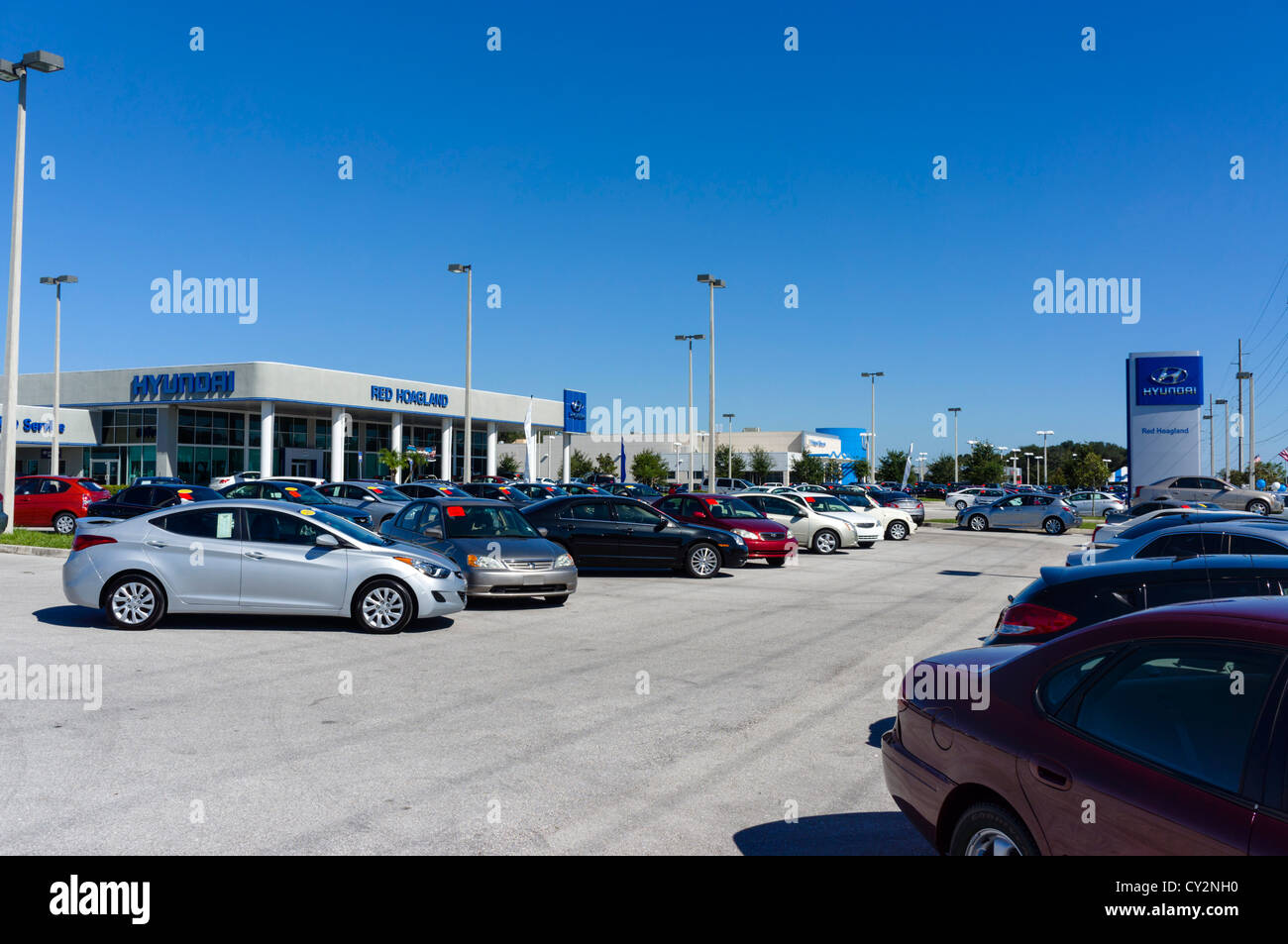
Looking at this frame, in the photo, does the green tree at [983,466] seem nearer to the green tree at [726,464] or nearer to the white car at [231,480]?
the green tree at [726,464]

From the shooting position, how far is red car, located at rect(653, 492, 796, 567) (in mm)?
20922

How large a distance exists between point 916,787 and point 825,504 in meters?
25.0

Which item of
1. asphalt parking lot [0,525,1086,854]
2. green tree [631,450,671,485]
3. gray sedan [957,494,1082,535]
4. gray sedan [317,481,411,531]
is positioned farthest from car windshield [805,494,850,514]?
green tree [631,450,671,485]

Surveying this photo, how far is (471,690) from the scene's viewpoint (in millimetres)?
8227

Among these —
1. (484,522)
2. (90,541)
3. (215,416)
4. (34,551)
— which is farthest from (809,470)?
(90,541)

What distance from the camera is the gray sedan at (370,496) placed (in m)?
25.3

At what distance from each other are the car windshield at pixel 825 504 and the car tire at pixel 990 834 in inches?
982

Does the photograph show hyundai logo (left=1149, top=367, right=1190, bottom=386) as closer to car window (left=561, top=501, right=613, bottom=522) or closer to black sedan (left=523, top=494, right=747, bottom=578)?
black sedan (left=523, top=494, right=747, bottom=578)

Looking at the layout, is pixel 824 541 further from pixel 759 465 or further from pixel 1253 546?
pixel 759 465

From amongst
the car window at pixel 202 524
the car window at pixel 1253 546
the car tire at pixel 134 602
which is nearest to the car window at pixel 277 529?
the car window at pixel 202 524

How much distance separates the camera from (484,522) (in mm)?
14062

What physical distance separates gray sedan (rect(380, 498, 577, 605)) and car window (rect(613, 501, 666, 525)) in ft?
12.5
